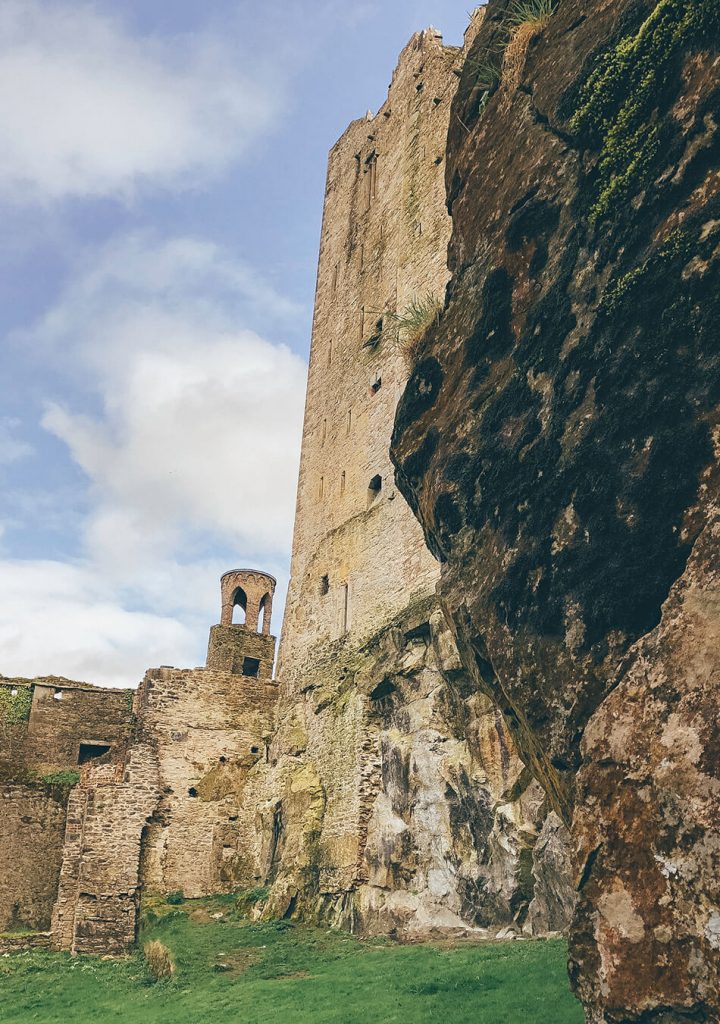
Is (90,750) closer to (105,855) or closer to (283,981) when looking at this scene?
(105,855)

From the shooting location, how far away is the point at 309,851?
19781 mm

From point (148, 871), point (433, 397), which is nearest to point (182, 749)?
point (148, 871)

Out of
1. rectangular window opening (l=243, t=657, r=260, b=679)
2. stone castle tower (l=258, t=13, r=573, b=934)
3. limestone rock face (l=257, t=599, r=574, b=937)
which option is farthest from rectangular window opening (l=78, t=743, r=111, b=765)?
limestone rock face (l=257, t=599, r=574, b=937)

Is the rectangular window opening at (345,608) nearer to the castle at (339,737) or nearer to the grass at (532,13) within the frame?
the castle at (339,737)

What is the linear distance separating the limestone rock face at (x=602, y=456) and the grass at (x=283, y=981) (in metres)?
5.23

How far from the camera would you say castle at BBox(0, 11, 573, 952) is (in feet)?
53.3

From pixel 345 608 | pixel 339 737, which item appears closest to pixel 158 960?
pixel 339 737

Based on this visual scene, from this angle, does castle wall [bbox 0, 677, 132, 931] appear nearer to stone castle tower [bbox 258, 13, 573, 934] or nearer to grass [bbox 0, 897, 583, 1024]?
grass [bbox 0, 897, 583, 1024]

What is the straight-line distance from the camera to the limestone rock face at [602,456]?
165 inches

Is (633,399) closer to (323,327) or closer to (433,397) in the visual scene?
(433,397)

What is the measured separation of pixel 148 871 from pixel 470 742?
1010cm

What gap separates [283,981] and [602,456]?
12.2 metres

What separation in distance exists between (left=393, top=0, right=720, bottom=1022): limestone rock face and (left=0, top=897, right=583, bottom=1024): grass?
5.23m

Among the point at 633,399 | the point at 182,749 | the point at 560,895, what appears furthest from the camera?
the point at 182,749
